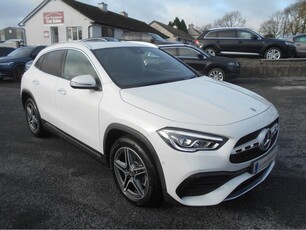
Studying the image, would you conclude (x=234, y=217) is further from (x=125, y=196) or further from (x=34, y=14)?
(x=34, y=14)

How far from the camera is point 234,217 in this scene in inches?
123

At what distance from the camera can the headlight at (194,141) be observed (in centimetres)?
273

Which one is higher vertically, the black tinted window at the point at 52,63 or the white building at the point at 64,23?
the white building at the point at 64,23

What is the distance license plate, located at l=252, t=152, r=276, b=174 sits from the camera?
2.98 meters

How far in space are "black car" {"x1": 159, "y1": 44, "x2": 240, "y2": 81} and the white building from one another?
20176mm

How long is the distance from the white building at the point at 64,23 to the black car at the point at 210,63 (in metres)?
20.2

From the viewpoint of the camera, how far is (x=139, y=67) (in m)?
4.10

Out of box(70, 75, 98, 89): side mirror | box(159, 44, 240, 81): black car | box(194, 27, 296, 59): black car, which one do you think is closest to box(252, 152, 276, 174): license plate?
box(70, 75, 98, 89): side mirror

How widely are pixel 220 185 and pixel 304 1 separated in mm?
49267

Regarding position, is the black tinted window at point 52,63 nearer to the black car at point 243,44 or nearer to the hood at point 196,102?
the hood at point 196,102

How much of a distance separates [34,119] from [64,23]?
28553 millimetres

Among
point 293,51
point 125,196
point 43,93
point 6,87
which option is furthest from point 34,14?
point 125,196

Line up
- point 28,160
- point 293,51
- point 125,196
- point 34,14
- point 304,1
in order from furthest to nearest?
point 304,1 < point 34,14 < point 293,51 < point 28,160 < point 125,196

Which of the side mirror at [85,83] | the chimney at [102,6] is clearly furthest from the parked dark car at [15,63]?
the chimney at [102,6]
